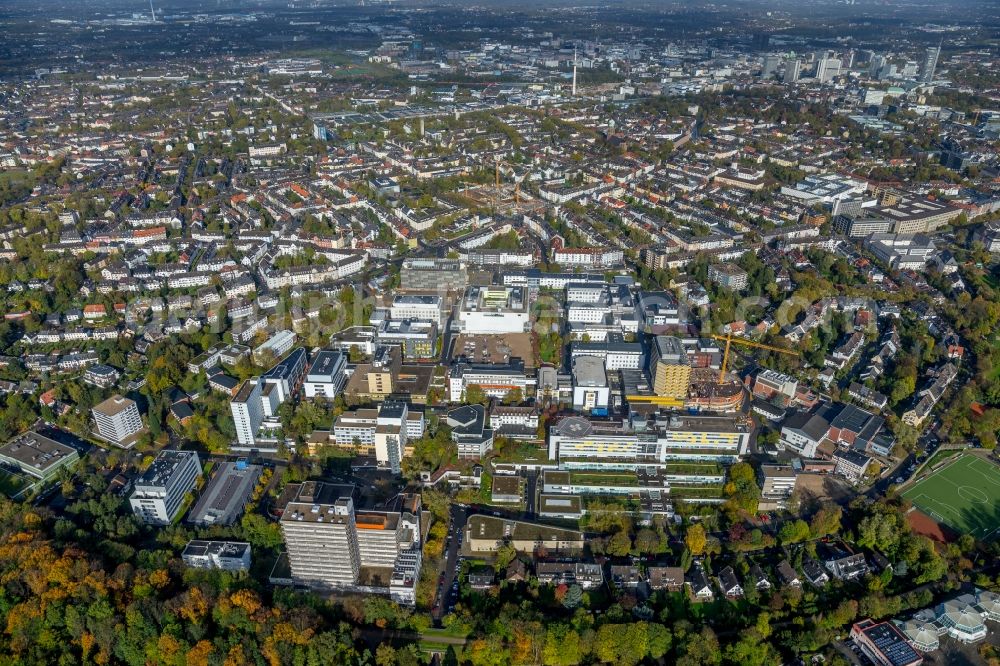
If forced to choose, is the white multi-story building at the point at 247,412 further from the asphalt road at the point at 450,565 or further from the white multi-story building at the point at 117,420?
the asphalt road at the point at 450,565

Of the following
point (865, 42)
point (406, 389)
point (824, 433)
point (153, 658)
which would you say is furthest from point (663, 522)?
point (865, 42)

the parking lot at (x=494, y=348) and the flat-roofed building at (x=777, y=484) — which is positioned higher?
the parking lot at (x=494, y=348)

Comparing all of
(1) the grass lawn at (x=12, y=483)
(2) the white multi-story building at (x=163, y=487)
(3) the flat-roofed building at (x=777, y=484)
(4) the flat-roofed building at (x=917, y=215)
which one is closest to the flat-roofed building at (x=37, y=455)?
(1) the grass lawn at (x=12, y=483)

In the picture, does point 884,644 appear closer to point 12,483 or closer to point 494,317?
point 494,317

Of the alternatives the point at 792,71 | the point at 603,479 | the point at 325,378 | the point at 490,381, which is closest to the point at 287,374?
the point at 325,378

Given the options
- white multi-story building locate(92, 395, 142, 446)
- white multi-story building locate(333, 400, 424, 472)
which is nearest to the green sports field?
white multi-story building locate(333, 400, 424, 472)

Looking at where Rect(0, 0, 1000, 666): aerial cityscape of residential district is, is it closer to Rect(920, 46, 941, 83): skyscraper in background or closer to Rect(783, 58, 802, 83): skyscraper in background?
Rect(920, 46, 941, 83): skyscraper in background
